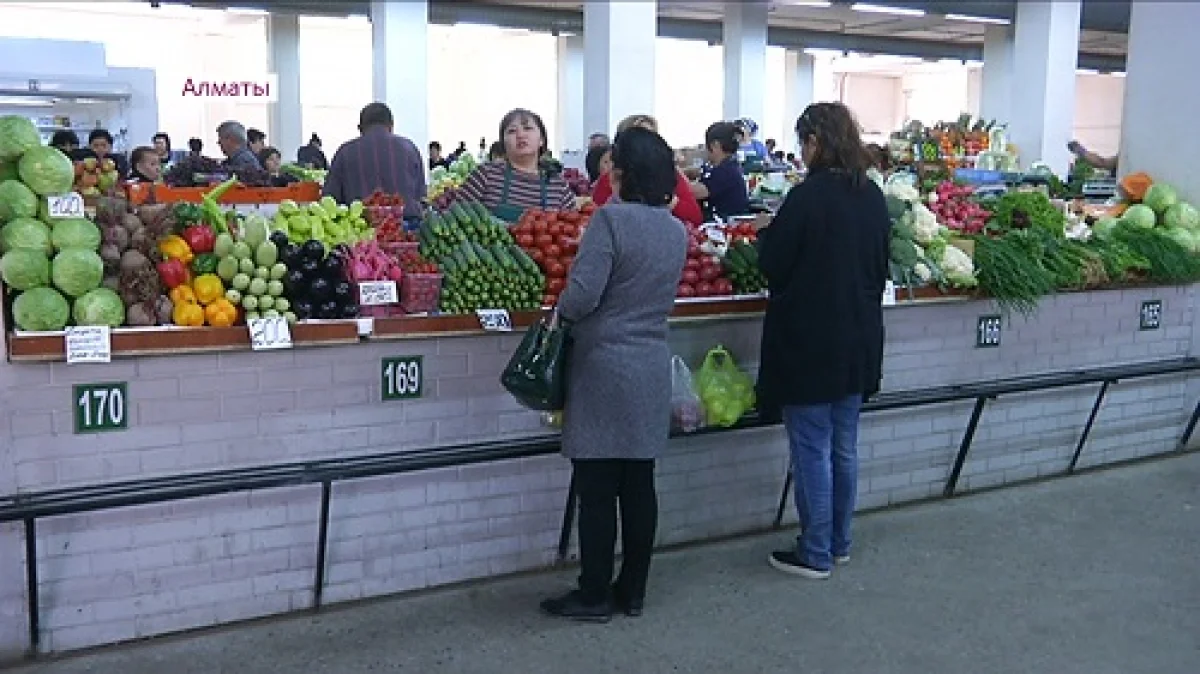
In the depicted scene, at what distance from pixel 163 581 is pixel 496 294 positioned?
1.51m

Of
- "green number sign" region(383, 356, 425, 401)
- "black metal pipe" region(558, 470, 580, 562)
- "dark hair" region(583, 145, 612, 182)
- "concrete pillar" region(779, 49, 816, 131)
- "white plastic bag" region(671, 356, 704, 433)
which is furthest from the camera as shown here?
"concrete pillar" region(779, 49, 816, 131)

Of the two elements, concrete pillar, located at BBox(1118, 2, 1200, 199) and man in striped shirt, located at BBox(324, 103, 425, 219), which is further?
concrete pillar, located at BBox(1118, 2, 1200, 199)

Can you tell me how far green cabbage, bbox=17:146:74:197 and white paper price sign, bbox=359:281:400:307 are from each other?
3.29 ft

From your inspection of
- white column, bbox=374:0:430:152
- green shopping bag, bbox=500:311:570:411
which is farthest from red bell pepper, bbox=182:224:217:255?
white column, bbox=374:0:430:152

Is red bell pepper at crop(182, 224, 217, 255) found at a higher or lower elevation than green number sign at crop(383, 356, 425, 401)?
higher

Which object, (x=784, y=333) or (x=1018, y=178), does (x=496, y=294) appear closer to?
(x=784, y=333)

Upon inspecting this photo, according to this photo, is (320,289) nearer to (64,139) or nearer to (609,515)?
(609,515)

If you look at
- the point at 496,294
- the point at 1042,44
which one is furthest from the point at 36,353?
the point at 1042,44

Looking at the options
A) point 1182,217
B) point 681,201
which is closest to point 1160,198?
point 1182,217

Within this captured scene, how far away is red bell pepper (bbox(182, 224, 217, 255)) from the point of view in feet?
12.3

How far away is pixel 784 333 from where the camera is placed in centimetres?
416

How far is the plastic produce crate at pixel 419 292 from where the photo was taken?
13.2 feet

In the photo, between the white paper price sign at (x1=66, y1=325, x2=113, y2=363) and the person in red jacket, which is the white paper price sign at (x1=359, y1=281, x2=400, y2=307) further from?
the person in red jacket

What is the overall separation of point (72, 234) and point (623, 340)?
1.77m
